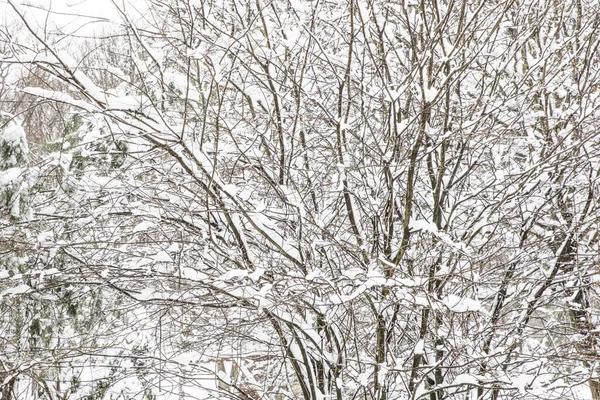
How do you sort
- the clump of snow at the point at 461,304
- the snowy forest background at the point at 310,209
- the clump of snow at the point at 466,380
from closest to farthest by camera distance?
1. the clump of snow at the point at 461,304
2. the snowy forest background at the point at 310,209
3. the clump of snow at the point at 466,380

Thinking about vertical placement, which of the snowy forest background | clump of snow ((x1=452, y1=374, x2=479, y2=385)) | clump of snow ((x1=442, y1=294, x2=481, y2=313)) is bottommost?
clump of snow ((x1=452, y1=374, x2=479, y2=385))

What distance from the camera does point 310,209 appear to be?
358 centimetres

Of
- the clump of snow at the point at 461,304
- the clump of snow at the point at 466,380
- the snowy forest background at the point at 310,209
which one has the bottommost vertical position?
the clump of snow at the point at 466,380

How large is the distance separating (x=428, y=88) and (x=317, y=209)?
1.23 meters

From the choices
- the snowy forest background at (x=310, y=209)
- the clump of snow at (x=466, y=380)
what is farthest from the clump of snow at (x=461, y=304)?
the clump of snow at (x=466, y=380)

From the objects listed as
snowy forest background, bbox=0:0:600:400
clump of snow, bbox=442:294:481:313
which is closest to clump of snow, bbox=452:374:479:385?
snowy forest background, bbox=0:0:600:400

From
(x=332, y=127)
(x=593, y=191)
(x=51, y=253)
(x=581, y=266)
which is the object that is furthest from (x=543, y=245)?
(x=51, y=253)

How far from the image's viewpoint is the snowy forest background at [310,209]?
2852 millimetres

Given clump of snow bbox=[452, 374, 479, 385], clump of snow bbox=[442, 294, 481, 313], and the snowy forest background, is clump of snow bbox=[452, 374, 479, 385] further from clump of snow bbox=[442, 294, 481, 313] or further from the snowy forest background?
clump of snow bbox=[442, 294, 481, 313]

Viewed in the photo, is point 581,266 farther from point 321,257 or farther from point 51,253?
point 51,253

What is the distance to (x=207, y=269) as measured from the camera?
3381 mm

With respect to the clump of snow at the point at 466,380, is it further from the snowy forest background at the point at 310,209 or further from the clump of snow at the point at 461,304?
Answer: the clump of snow at the point at 461,304

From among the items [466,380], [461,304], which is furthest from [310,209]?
[466,380]

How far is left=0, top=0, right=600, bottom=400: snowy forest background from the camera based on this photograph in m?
2.85
